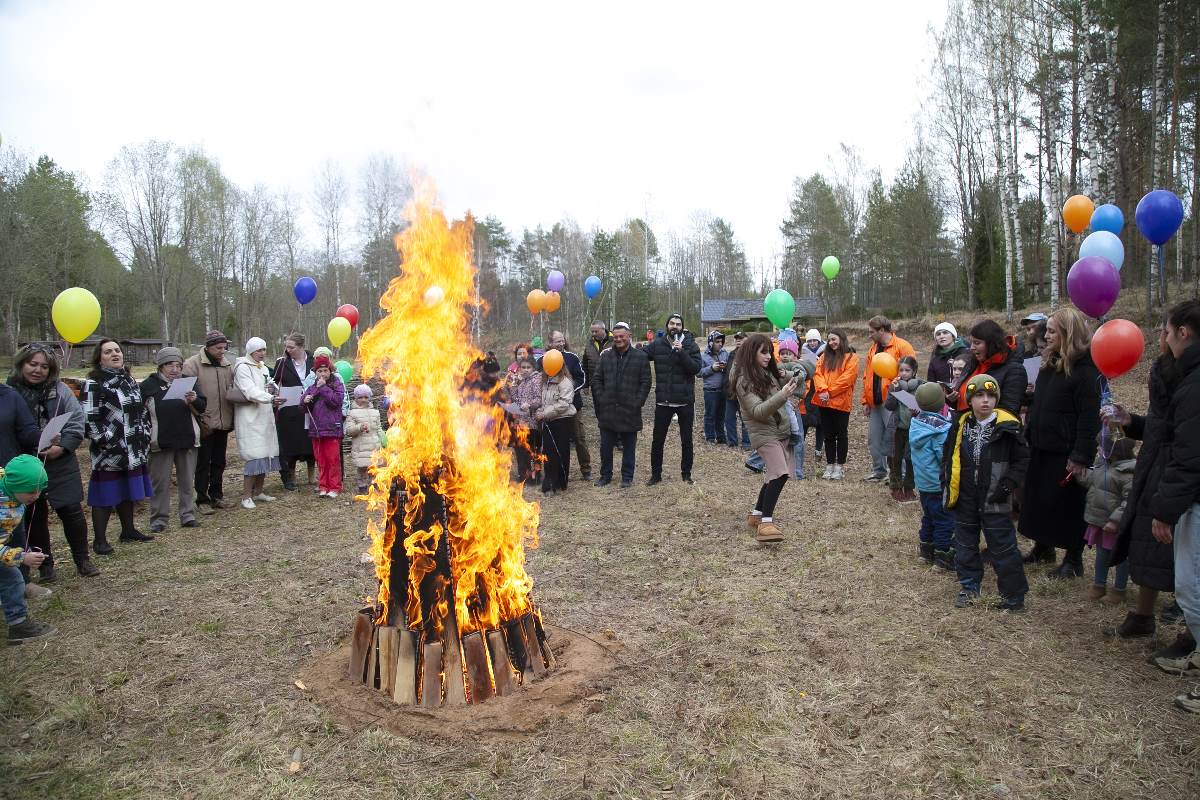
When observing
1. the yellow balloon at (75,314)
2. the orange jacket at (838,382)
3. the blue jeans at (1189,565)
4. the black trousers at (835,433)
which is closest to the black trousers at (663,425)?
the orange jacket at (838,382)

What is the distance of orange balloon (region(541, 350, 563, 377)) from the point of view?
9.10 meters

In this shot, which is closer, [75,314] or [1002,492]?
[1002,492]

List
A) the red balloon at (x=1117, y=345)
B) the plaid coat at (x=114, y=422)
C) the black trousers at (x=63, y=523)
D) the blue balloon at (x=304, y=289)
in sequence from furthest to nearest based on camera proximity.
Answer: the blue balloon at (x=304, y=289), the plaid coat at (x=114, y=422), the black trousers at (x=63, y=523), the red balloon at (x=1117, y=345)

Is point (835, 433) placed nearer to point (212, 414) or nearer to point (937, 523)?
point (937, 523)

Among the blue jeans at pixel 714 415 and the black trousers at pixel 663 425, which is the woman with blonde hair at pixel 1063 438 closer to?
the black trousers at pixel 663 425

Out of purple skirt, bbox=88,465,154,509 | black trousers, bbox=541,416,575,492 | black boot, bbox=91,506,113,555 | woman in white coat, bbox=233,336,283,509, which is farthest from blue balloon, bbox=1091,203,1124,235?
black boot, bbox=91,506,113,555

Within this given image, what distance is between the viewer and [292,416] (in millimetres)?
9625

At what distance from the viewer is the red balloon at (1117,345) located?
4.76 metres

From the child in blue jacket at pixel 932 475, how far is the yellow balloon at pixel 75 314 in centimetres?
803

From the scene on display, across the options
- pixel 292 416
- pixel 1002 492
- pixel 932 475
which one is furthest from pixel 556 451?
pixel 1002 492

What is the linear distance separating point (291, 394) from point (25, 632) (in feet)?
16.4

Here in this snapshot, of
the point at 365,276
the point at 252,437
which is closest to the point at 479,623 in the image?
the point at 252,437

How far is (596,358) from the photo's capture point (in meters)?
10.6

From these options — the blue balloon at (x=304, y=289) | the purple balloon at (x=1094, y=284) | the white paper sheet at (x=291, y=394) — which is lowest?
the white paper sheet at (x=291, y=394)
